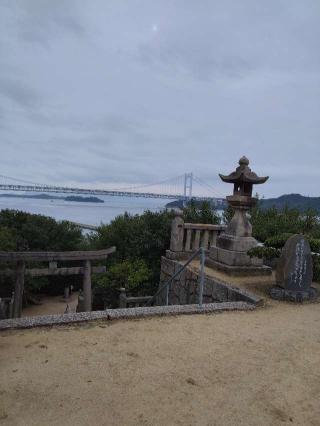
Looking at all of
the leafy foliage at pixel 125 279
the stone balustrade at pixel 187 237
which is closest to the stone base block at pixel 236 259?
the stone balustrade at pixel 187 237

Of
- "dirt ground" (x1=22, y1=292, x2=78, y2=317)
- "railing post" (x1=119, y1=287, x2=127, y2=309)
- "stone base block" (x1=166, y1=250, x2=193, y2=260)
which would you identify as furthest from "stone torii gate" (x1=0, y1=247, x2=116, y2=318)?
"dirt ground" (x1=22, y1=292, x2=78, y2=317)

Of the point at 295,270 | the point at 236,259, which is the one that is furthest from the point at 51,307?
the point at 295,270

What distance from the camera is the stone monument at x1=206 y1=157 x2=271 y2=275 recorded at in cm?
682

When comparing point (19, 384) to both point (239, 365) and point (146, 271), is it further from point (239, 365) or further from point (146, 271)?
point (146, 271)

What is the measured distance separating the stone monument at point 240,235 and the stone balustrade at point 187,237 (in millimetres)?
804

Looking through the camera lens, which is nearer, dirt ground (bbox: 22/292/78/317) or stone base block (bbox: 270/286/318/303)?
stone base block (bbox: 270/286/318/303)

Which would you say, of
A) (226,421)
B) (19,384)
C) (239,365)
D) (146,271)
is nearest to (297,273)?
(239,365)

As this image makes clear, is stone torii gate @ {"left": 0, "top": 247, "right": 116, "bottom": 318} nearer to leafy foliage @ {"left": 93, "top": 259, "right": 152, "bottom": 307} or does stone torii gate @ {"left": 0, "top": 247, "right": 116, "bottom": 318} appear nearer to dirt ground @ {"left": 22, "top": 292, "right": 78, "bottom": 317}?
leafy foliage @ {"left": 93, "top": 259, "right": 152, "bottom": 307}

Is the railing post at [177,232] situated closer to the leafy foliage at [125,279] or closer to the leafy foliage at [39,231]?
the leafy foliage at [125,279]

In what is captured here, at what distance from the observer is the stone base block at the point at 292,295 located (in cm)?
504

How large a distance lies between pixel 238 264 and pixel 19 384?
5.06m

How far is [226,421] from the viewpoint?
7.16 ft

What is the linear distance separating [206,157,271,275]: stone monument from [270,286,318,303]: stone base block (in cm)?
150

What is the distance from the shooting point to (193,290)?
262 inches
